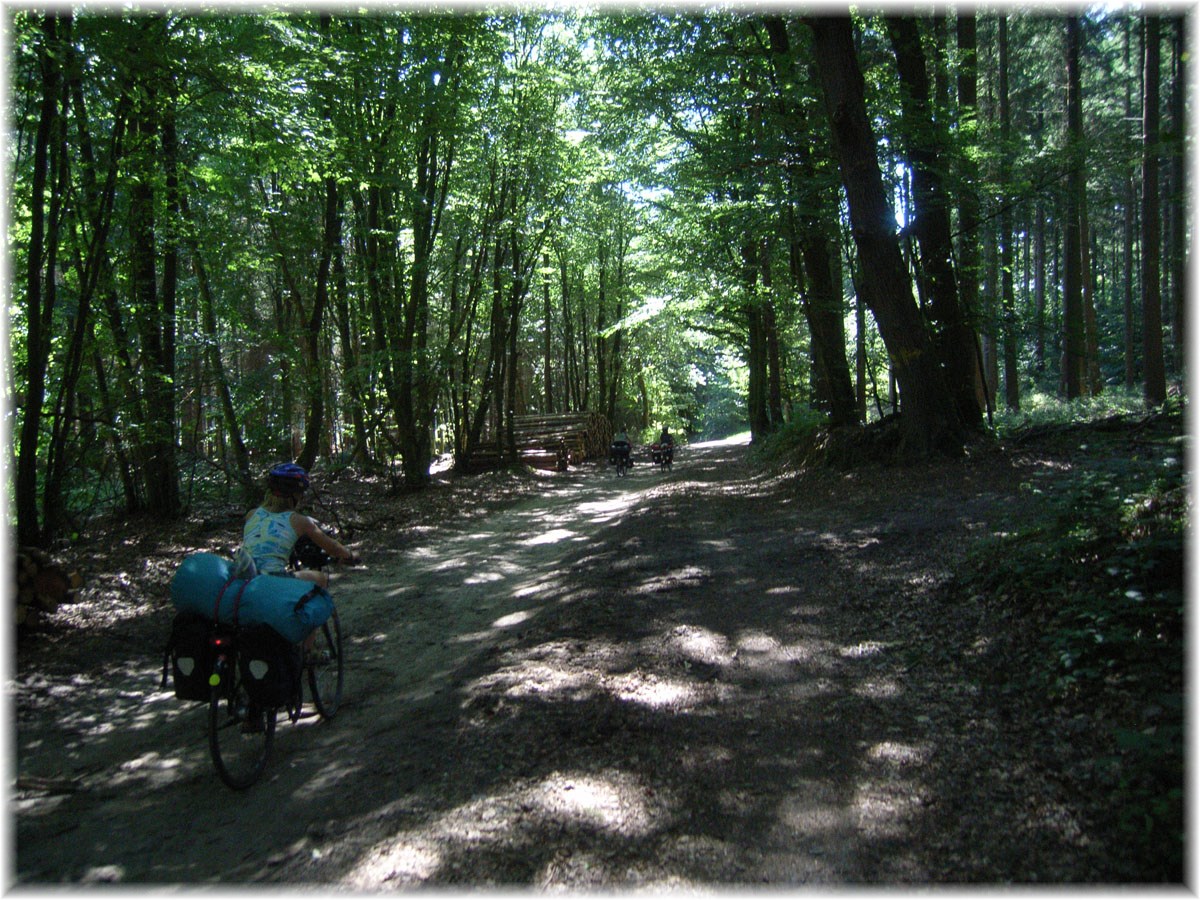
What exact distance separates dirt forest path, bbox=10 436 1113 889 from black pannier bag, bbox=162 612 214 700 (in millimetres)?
588

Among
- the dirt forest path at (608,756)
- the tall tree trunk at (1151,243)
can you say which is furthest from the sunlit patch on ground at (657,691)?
the tall tree trunk at (1151,243)

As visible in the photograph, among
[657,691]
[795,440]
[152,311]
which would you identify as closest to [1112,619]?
[657,691]

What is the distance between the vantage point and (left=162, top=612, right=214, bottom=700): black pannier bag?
4.50 metres

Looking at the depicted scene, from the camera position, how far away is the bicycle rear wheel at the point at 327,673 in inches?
214

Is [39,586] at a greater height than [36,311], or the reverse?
[36,311]

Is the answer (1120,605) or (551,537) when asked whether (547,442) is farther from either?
(1120,605)

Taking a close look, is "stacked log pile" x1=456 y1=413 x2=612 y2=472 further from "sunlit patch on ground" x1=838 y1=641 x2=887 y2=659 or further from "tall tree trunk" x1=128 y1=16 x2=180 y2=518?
"sunlit patch on ground" x1=838 y1=641 x2=887 y2=659

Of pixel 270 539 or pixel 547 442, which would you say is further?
pixel 547 442

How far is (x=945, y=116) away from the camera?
518 inches

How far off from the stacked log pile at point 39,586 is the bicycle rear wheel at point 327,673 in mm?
2771

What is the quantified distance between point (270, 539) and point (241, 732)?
4.05 ft

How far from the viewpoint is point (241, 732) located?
489cm

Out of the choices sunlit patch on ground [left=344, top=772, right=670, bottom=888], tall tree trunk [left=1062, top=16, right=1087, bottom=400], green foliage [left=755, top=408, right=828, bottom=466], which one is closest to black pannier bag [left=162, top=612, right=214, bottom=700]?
sunlit patch on ground [left=344, top=772, right=670, bottom=888]

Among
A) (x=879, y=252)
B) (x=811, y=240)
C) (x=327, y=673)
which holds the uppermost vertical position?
(x=811, y=240)
